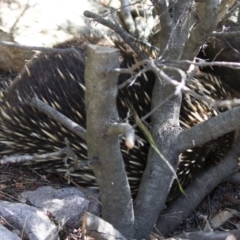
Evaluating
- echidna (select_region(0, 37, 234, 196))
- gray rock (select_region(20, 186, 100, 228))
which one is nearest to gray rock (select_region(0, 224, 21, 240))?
gray rock (select_region(20, 186, 100, 228))

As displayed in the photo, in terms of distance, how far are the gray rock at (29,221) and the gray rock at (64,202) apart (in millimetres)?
146

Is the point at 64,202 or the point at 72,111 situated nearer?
the point at 64,202

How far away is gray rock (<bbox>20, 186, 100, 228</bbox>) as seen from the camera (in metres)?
2.57

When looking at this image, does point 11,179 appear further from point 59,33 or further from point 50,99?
point 59,33

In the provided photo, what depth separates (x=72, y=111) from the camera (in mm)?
2957

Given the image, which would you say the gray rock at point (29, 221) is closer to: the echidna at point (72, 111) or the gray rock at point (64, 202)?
the gray rock at point (64, 202)

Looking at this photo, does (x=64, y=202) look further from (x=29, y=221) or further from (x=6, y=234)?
(x=6, y=234)

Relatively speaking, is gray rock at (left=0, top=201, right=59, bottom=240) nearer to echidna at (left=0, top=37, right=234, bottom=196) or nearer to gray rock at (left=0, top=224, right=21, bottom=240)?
gray rock at (left=0, top=224, right=21, bottom=240)

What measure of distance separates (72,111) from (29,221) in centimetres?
82


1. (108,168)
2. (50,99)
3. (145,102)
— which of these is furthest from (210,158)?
(108,168)

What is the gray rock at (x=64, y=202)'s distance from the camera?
2566mm

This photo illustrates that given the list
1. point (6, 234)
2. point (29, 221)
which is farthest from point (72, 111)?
point (6, 234)

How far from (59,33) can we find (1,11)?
0.47 metres

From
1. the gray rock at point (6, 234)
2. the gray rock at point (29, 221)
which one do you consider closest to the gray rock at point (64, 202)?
the gray rock at point (29, 221)
